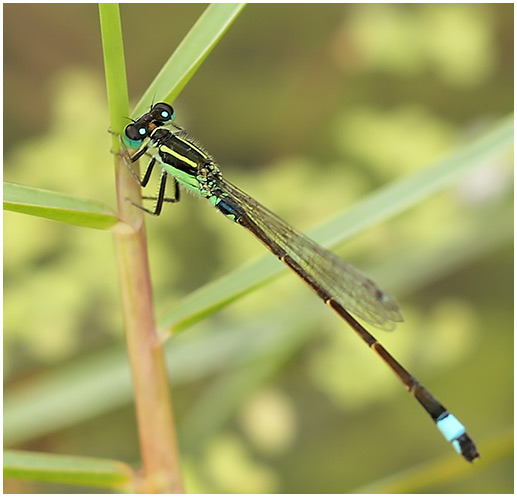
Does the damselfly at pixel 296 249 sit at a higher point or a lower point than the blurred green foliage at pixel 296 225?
lower

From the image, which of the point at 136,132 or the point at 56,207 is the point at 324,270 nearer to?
the point at 136,132

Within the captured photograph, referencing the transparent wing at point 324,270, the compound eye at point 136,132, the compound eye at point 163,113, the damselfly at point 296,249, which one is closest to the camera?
the compound eye at point 136,132

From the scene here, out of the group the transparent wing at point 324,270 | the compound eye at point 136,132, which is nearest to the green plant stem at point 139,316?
the compound eye at point 136,132

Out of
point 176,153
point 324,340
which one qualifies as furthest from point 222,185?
point 324,340

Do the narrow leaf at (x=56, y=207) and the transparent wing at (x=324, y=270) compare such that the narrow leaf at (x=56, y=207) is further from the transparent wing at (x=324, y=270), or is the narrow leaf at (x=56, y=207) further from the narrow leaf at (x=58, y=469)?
the transparent wing at (x=324, y=270)

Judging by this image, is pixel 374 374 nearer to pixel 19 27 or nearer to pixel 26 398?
pixel 26 398

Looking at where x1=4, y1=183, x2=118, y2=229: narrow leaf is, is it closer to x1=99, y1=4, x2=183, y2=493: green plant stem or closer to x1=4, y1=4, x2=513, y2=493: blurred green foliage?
x1=99, y1=4, x2=183, y2=493: green plant stem
